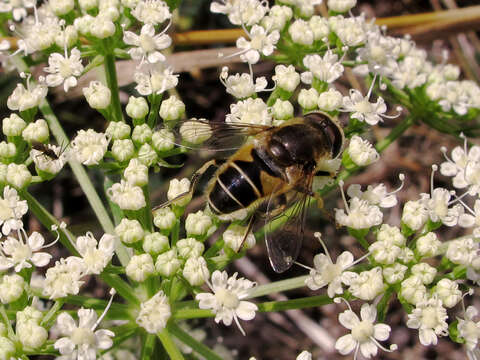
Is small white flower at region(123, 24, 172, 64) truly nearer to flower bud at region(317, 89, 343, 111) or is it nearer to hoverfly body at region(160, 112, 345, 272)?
hoverfly body at region(160, 112, 345, 272)

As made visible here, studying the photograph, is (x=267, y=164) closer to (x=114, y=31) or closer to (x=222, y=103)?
(x=114, y=31)

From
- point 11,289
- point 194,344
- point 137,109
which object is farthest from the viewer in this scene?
point 137,109

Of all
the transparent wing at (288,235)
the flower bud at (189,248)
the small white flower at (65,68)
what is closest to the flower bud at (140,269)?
the flower bud at (189,248)

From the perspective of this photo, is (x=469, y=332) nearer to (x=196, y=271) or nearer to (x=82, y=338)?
(x=196, y=271)

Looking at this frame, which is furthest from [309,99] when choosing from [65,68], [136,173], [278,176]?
[65,68]

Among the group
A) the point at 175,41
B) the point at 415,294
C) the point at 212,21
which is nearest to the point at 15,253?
the point at 415,294

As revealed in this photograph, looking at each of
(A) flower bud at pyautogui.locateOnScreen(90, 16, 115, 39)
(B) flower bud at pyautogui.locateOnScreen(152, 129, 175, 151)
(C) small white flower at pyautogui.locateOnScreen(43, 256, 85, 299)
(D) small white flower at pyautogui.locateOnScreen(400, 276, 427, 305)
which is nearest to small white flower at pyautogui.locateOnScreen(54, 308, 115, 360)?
(C) small white flower at pyautogui.locateOnScreen(43, 256, 85, 299)

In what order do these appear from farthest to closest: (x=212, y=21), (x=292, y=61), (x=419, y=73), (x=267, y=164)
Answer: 1. (x=212, y=21)
2. (x=419, y=73)
3. (x=292, y=61)
4. (x=267, y=164)
